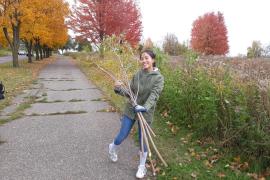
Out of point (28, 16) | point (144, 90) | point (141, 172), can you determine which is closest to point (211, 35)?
point (28, 16)

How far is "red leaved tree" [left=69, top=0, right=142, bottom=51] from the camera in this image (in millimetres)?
24000

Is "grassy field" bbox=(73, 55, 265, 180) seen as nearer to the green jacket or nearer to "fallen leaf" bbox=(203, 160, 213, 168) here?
"fallen leaf" bbox=(203, 160, 213, 168)

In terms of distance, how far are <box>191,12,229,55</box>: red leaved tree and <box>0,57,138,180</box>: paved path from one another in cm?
3982

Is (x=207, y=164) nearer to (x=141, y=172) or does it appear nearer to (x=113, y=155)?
(x=141, y=172)

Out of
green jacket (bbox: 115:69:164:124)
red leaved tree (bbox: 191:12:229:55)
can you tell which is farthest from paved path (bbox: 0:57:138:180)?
red leaved tree (bbox: 191:12:229:55)

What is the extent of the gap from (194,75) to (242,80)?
4.12ft

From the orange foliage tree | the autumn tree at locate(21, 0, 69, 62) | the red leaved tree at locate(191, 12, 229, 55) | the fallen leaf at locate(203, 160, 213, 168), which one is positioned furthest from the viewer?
the red leaved tree at locate(191, 12, 229, 55)

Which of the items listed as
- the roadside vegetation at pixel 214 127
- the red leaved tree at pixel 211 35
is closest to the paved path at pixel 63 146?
the roadside vegetation at pixel 214 127

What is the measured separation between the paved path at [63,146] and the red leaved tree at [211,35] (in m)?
39.8

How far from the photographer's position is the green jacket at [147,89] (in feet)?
13.1

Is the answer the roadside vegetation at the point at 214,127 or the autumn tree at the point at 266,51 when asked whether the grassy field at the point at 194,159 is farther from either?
the autumn tree at the point at 266,51

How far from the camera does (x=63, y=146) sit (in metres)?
5.39

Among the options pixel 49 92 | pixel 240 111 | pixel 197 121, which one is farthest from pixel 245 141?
pixel 49 92

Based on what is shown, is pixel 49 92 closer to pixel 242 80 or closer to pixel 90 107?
pixel 90 107
